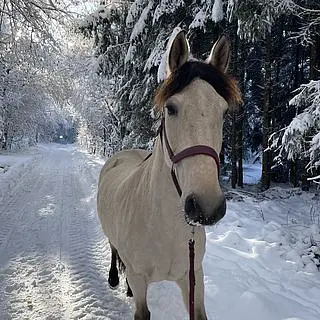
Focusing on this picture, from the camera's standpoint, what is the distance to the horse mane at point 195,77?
1989mm

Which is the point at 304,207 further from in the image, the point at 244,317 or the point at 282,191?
the point at 244,317

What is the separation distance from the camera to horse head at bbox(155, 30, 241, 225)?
5.42 feet

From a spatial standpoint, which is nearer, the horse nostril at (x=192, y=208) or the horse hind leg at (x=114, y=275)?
the horse nostril at (x=192, y=208)

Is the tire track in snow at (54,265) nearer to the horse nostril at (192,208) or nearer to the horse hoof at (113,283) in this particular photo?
the horse hoof at (113,283)

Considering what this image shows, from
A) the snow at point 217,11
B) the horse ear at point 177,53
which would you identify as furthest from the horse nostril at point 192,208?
the snow at point 217,11

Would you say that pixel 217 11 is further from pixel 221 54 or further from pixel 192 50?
pixel 221 54

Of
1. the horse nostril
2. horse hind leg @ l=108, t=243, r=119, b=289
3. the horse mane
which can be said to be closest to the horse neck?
the horse mane

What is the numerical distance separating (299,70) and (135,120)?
9.05 metres

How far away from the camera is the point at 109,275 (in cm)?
431

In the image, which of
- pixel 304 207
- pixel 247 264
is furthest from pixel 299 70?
pixel 247 264

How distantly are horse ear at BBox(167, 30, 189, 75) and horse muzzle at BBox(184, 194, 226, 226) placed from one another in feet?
2.79

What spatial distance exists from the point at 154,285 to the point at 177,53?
277 cm

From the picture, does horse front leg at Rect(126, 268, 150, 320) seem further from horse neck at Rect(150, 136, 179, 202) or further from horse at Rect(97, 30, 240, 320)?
horse neck at Rect(150, 136, 179, 202)

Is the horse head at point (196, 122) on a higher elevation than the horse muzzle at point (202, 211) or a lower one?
higher
